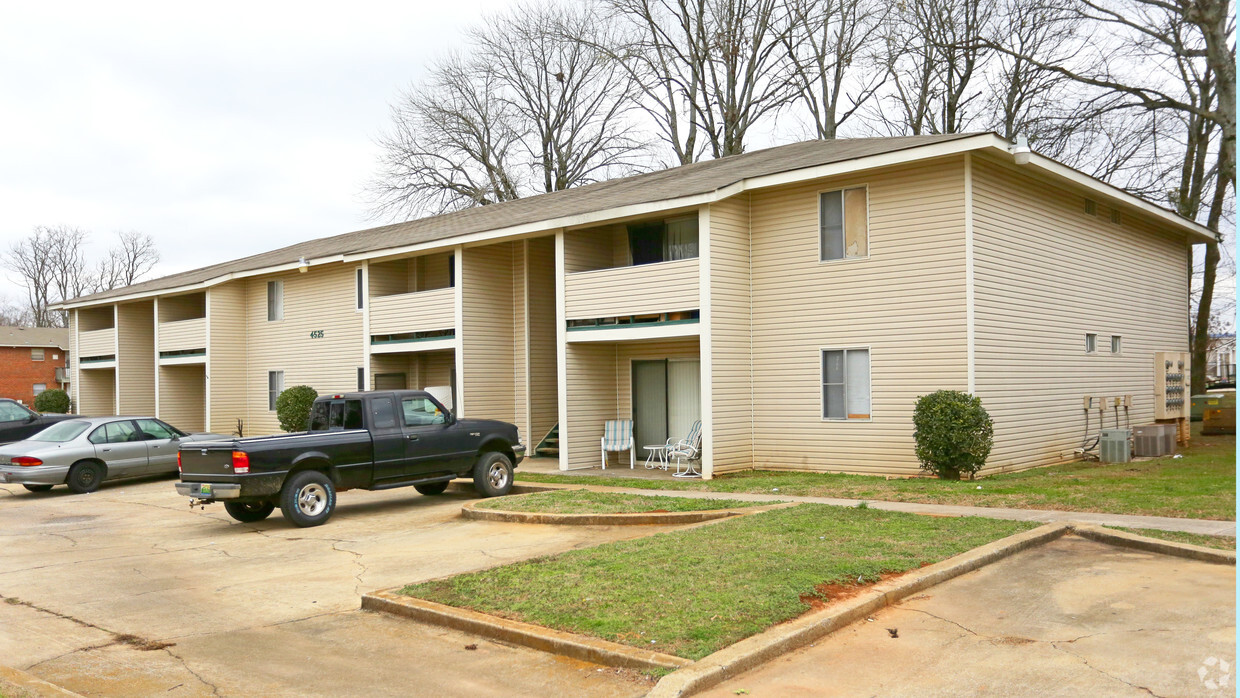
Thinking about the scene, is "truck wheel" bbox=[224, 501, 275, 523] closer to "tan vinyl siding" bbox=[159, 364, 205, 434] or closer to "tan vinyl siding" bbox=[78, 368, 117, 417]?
"tan vinyl siding" bbox=[159, 364, 205, 434]

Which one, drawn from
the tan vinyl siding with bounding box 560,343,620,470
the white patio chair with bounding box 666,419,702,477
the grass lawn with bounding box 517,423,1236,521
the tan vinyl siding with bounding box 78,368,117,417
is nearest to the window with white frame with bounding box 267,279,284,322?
the tan vinyl siding with bounding box 78,368,117,417

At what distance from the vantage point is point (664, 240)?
1962 cm

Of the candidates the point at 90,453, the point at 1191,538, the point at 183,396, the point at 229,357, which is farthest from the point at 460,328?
the point at 183,396

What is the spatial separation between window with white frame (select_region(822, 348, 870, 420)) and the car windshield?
1465 cm

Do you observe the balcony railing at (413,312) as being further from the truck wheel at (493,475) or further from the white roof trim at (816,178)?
the truck wheel at (493,475)

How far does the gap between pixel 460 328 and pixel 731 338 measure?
24.6 feet

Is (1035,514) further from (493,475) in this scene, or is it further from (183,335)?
(183,335)

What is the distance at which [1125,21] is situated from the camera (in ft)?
81.6

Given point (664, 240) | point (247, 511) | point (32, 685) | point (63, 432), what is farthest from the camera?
point (664, 240)

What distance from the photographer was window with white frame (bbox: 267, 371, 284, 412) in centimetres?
3039

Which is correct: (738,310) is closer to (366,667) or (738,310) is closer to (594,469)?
(594,469)

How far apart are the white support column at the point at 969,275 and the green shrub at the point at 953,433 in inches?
27.0

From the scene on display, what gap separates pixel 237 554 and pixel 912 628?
26.4 ft

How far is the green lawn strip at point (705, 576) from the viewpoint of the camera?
675 cm
